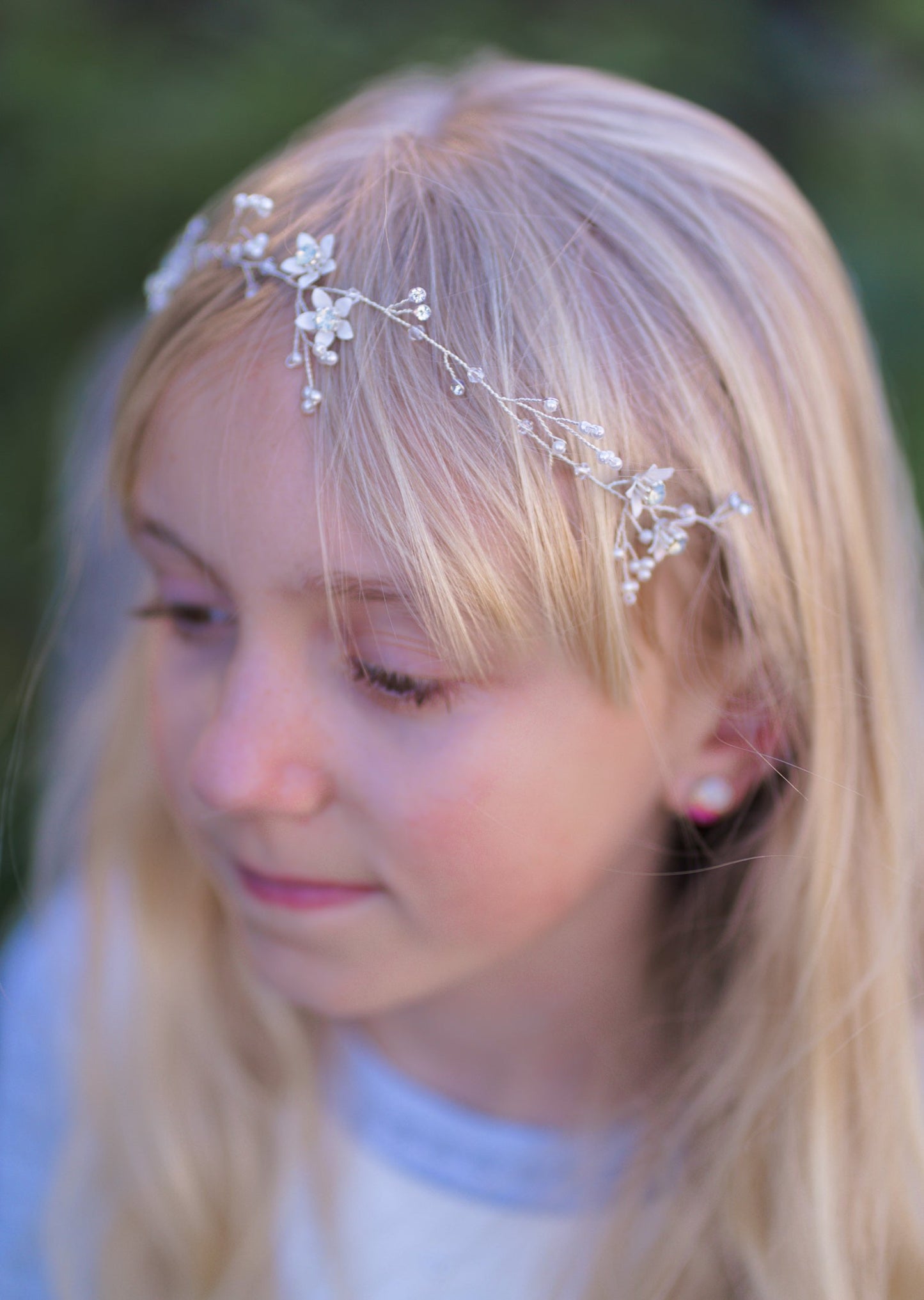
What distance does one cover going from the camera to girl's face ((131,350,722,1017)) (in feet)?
3.39

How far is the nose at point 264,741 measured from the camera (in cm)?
107

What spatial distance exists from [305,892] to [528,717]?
34 centimetres

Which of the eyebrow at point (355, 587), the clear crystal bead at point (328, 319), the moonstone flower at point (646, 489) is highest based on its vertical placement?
the clear crystal bead at point (328, 319)

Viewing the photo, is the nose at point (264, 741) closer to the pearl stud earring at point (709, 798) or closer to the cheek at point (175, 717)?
the cheek at point (175, 717)

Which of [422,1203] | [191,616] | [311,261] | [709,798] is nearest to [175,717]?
[191,616]

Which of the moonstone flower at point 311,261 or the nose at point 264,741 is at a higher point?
the moonstone flower at point 311,261

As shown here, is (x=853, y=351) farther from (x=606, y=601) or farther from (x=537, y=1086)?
(x=537, y=1086)

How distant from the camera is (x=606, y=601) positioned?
1.04m

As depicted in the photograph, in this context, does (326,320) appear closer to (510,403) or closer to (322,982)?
(510,403)

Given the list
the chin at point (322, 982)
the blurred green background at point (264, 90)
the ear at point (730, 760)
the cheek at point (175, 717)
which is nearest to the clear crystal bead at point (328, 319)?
the cheek at point (175, 717)

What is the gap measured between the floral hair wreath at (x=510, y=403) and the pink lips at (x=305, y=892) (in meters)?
0.44

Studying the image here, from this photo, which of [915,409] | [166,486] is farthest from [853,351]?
[915,409]

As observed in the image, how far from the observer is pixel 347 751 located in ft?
A: 3.56

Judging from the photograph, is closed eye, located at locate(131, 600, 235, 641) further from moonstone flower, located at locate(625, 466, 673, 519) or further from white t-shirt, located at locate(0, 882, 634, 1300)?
white t-shirt, located at locate(0, 882, 634, 1300)
